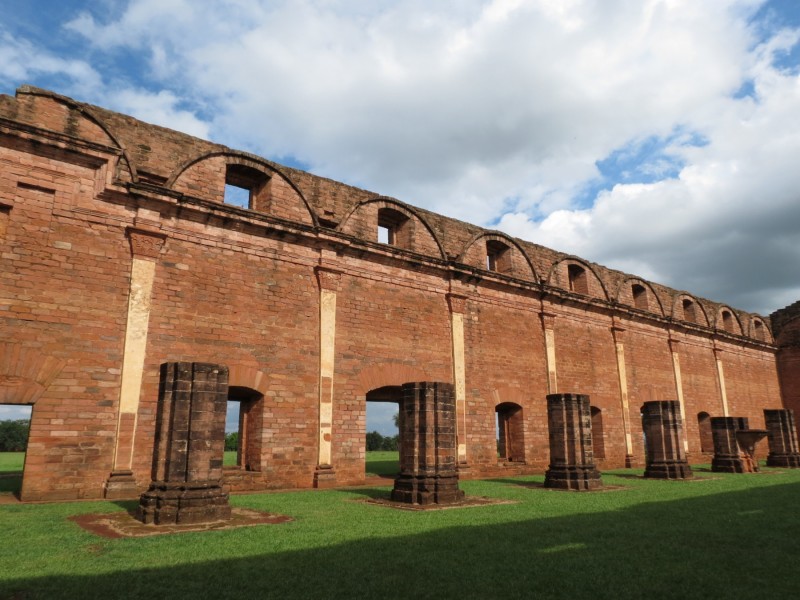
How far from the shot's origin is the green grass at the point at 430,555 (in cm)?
413

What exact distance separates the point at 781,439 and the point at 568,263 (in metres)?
9.77

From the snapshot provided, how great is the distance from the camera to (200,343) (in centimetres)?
1108

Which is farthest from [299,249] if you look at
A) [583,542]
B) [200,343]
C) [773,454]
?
[773,454]

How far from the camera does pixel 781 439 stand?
19.3 metres

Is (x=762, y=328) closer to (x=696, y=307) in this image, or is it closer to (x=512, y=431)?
(x=696, y=307)

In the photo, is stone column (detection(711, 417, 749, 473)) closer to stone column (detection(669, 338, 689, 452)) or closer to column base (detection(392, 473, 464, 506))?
stone column (detection(669, 338, 689, 452))

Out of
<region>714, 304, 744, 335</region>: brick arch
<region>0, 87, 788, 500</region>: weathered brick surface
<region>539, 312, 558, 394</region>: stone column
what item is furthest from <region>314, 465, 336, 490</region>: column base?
<region>714, 304, 744, 335</region>: brick arch

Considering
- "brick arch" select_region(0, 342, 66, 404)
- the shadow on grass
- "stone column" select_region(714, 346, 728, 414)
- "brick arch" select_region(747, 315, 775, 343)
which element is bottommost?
the shadow on grass

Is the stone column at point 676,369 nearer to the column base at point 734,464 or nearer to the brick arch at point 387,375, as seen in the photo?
the column base at point 734,464

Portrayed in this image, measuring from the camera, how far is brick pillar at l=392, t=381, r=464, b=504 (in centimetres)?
928

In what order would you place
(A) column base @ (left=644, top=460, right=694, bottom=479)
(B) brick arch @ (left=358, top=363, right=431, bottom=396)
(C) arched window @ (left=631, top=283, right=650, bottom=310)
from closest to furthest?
(B) brick arch @ (left=358, top=363, right=431, bottom=396)
(A) column base @ (left=644, top=460, right=694, bottom=479)
(C) arched window @ (left=631, top=283, right=650, bottom=310)

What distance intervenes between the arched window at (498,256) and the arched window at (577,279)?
3254mm

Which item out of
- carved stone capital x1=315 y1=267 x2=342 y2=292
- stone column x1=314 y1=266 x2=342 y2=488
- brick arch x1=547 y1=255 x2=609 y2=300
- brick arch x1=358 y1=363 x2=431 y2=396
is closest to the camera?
stone column x1=314 y1=266 x2=342 y2=488

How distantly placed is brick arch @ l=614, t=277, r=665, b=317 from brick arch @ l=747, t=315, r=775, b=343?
8.64 metres
